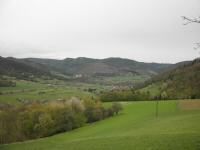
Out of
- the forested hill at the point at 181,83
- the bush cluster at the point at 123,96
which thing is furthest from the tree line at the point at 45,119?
the forested hill at the point at 181,83

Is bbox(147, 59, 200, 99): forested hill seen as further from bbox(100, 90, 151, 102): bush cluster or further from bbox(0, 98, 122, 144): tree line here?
bbox(0, 98, 122, 144): tree line

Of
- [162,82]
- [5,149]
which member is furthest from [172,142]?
[162,82]

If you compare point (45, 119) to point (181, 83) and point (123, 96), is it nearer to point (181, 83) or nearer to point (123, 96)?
point (123, 96)

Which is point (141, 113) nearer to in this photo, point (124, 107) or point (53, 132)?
point (124, 107)

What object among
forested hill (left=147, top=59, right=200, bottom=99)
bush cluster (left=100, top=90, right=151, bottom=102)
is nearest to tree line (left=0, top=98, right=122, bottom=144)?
bush cluster (left=100, top=90, right=151, bottom=102)

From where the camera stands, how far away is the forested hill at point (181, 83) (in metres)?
127

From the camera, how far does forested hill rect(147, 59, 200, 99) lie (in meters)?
127

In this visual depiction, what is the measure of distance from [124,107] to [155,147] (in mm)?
78397

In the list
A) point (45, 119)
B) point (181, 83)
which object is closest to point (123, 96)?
point (181, 83)

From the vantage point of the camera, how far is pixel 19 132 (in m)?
78.7

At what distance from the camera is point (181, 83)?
149000 mm

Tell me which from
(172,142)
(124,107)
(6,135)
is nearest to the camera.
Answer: (172,142)

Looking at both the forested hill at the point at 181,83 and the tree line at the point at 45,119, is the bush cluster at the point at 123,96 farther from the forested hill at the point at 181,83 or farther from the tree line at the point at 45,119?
the tree line at the point at 45,119

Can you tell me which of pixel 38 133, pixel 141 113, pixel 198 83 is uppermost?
pixel 198 83
